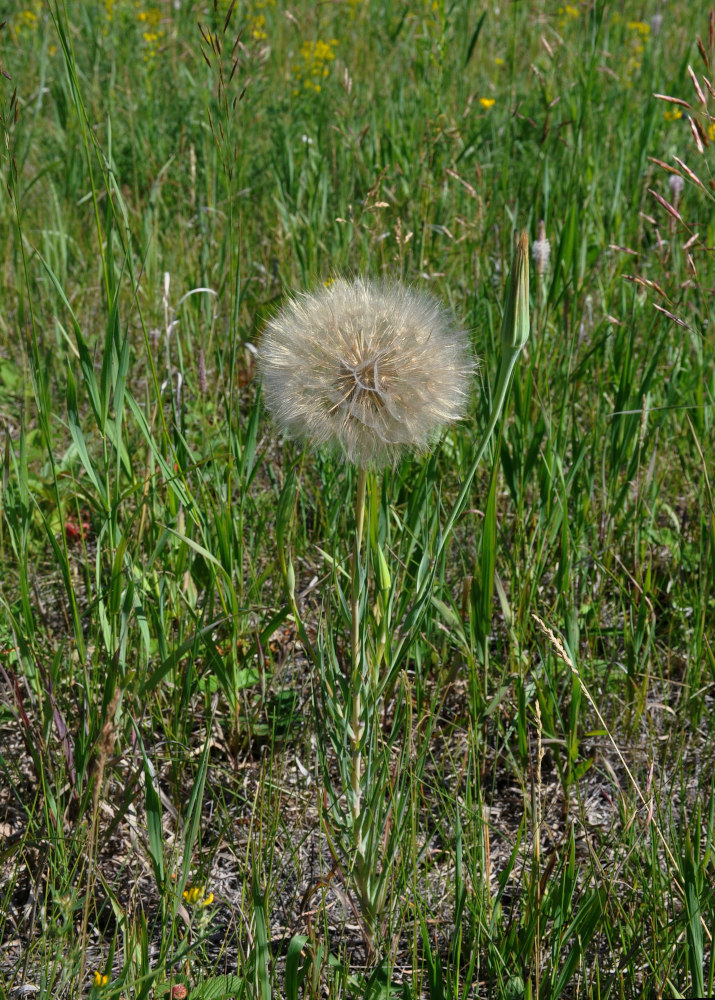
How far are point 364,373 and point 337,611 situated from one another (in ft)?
2.59

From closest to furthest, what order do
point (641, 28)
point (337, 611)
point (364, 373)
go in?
point (364, 373) < point (337, 611) < point (641, 28)

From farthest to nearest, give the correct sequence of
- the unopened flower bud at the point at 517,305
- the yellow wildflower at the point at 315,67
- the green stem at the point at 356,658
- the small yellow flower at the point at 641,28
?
the small yellow flower at the point at 641,28 → the yellow wildflower at the point at 315,67 → the green stem at the point at 356,658 → the unopened flower bud at the point at 517,305

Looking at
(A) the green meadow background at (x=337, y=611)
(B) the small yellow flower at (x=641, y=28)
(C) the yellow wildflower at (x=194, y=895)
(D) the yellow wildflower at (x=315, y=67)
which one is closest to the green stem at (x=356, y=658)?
(A) the green meadow background at (x=337, y=611)

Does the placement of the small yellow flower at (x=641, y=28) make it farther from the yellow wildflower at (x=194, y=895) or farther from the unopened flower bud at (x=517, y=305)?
the yellow wildflower at (x=194, y=895)

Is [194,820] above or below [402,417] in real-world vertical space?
below

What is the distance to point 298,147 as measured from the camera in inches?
158

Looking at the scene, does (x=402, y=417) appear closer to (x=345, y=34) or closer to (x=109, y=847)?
(x=109, y=847)

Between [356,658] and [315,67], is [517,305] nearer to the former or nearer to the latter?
[356,658]

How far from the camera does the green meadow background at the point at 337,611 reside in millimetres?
1359

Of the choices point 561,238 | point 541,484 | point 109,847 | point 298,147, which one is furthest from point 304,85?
point 109,847

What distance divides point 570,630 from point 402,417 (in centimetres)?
71

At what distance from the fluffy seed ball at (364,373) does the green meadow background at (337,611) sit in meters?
0.09

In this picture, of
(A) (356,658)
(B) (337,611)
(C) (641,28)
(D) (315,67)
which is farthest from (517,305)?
(C) (641,28)

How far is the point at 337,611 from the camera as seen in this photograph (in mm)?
2000
